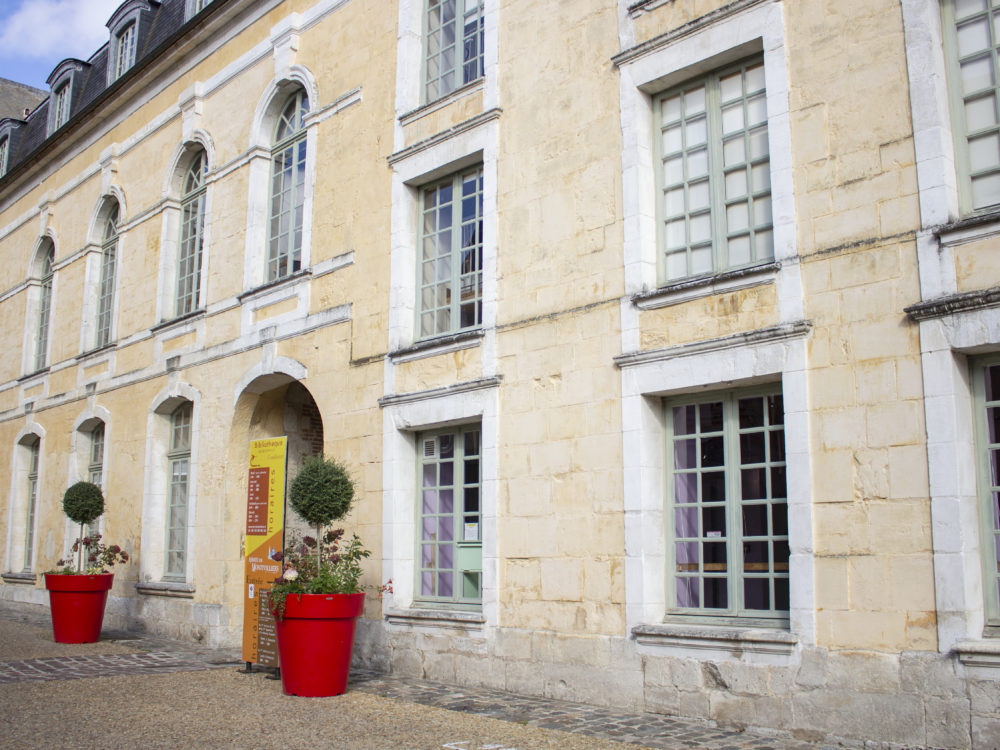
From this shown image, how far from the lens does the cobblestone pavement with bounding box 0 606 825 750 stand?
19.0 ft

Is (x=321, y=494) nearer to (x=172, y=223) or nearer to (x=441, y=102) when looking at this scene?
(x=441, y=102)

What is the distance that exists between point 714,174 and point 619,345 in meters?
1.40

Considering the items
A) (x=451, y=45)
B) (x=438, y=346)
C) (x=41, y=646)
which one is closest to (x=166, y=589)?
(x=41, y=646)

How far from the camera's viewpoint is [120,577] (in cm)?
1301

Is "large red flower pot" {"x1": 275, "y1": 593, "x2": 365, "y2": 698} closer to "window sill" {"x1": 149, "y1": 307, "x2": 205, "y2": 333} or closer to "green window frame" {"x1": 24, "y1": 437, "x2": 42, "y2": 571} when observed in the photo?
"window sill" {"x1": 149, "y1": 307, "x2": 205, "y2": 333}

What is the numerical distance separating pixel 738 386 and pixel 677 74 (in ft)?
7.78

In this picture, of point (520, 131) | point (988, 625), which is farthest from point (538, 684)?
point (520, 131)

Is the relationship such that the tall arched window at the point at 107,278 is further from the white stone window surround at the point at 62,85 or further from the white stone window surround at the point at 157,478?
the white stone window surround at the point at 62,85

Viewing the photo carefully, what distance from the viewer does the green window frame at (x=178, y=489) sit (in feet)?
40.4

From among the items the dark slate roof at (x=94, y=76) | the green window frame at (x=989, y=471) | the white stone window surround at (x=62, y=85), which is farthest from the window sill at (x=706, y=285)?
the white stone window surround at (x=62, y=85)

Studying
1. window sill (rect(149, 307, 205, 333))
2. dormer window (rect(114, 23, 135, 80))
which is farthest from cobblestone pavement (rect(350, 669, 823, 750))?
dormer window (rect(114, 23, 135, 80))

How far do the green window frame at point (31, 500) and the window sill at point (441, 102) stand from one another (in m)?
10.5

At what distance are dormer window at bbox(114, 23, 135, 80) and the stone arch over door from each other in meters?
7.33

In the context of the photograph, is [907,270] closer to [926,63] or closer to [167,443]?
[926,63]
